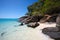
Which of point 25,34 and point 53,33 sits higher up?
point 53,33

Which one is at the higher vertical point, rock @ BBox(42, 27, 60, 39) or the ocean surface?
rock @ BBox(42, 27, 60, 39)

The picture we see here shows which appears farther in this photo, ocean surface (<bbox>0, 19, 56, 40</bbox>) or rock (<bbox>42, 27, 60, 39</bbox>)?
ocean surface (<bbox>0, 19, 56, 40</bbox>)

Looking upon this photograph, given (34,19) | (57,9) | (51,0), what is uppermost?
(51,0)

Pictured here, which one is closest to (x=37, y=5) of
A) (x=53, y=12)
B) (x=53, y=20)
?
(x=53, y=12)

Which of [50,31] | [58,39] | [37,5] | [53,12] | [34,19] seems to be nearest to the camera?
[58,39]

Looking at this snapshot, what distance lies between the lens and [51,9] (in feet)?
58.8

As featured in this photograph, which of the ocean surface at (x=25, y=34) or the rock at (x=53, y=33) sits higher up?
the rock at (x=53, y=33)

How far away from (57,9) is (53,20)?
2.12m

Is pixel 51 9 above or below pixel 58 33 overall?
above

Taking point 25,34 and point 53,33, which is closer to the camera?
point 53,33

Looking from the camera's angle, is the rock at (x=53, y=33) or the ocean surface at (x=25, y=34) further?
the ocean surface at (x=25, y=34)

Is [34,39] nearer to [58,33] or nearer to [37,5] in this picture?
[58,33]

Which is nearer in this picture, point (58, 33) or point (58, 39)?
point (58, 39)

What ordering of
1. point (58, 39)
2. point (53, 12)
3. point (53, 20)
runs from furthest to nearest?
point (53, 12)
point (53, 20)
point (58, 39)
